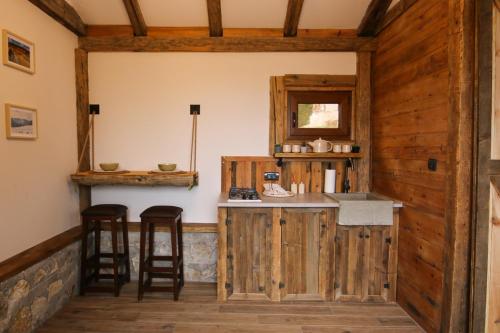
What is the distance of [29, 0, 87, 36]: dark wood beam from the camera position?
255 centimetres

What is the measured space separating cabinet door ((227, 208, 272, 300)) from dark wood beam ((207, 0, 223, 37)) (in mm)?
2014

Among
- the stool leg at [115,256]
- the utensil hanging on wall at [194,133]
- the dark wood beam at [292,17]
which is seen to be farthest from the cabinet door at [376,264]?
the stool leg at [115,256]

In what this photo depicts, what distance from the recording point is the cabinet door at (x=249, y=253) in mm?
2707

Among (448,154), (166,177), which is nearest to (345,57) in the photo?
(448,154)

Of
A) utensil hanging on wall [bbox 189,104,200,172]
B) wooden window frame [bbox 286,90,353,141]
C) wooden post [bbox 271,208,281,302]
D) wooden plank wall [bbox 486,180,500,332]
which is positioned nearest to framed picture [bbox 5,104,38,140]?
utensil hanging on wall [bbox 189,104,200,172]

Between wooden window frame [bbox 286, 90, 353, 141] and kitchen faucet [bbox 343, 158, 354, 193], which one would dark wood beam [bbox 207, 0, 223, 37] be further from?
kitchen faucet [bbox 343, 158, 354, 193]

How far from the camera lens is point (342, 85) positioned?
3250 millimetres

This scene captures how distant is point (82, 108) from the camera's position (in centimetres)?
318

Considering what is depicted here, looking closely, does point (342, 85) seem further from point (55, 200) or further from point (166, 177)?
point (55, 200)

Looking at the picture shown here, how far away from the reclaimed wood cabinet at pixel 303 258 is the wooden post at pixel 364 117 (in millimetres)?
663

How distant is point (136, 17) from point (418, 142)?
10.2 feet

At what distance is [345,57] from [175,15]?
199cm

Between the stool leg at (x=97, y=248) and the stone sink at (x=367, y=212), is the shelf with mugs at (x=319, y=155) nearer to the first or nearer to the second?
the stone sink at (x=367, y=212)

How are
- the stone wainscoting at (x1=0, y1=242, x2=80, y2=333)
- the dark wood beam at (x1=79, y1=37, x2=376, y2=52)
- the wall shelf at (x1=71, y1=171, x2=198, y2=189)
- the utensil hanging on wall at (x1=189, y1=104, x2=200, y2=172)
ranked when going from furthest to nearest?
the utensil hanging on wall at (x1=189, y1=104, x2=200, y2=172), the dark wood beam at (x1=79, y1=37, x2=376, y2=52), the wall shelf at (x1=71, y1=171, x2=198, y2=189), the stone wainscoting at (x1=0, y1=242, x2=80, y2=333)
